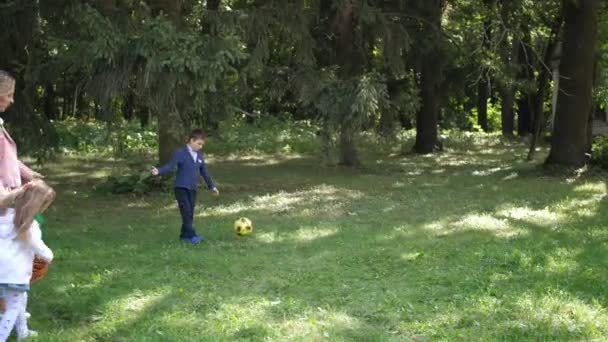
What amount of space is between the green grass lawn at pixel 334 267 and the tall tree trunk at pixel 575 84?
2696mm

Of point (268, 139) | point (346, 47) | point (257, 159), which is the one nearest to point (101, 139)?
point (257, 159)

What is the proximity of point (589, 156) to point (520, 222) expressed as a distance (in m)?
8.48

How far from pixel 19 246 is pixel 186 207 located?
4127mm

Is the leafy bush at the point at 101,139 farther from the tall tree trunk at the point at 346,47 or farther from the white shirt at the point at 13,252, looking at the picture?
the white shirt at the point at 13,252

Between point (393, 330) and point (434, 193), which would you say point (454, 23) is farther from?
point (393, 330)

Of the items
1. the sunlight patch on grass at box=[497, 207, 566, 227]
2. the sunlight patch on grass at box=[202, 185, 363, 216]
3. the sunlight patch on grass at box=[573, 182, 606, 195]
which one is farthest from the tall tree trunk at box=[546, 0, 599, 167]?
the sunlight patch on grass at box=[202, 185, 363, 216]

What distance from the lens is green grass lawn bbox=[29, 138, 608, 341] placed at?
5.68m

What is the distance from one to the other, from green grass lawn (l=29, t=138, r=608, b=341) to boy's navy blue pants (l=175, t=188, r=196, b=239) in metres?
0.21

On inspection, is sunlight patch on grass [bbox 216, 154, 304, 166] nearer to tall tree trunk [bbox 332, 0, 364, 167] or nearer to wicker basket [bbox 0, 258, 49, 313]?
tall tree trunk [bbox 332, 0, 364, 167]

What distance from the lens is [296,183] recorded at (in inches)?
624

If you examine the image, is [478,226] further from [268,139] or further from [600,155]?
[268,139]

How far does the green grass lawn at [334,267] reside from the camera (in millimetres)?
5680

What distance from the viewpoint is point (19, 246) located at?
189 inches

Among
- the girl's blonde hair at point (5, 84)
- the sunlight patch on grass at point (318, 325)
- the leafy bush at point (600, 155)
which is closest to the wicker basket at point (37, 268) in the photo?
the girl's blonde hair at point (5, 84)
